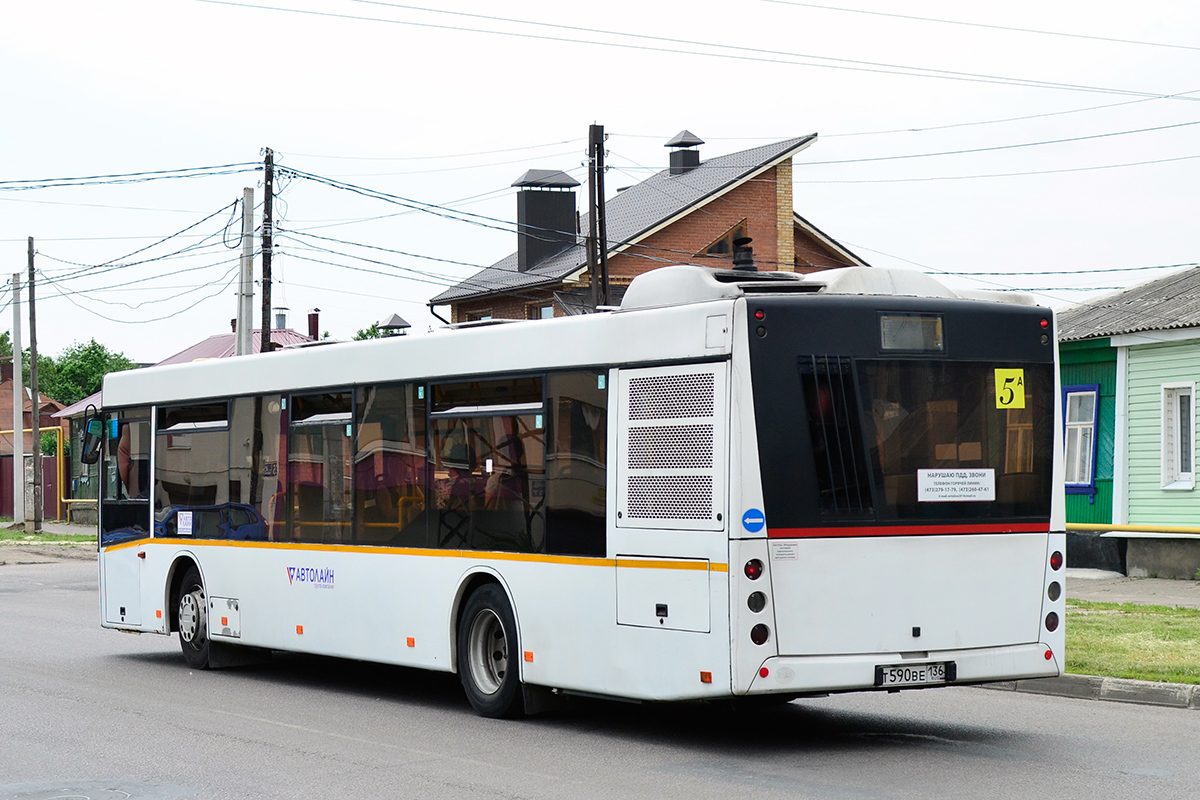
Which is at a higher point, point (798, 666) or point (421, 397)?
point (421, 397)

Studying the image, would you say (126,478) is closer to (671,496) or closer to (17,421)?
(671,496)

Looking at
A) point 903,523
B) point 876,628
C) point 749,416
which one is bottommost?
point 876,628

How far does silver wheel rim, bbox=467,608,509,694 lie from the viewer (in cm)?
1104

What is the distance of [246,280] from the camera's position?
98.1 ft

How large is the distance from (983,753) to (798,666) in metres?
1.31

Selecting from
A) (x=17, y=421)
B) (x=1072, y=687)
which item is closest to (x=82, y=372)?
(x=17, y=421)

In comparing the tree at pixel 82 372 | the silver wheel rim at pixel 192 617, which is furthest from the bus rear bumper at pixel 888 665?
the tree at pixel 82 372

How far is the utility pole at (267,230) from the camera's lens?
99.4 feet

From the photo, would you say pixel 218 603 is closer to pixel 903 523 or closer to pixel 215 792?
pixel 215 792

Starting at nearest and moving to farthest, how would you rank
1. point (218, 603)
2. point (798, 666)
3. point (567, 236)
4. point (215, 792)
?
1. point (215, 792)
2. point (798, 666)
3. point (218, 603)
4. point (567, 236)

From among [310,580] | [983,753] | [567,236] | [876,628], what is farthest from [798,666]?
[567,236]

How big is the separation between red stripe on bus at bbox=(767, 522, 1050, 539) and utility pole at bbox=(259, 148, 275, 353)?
2202 cm

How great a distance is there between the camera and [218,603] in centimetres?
1431

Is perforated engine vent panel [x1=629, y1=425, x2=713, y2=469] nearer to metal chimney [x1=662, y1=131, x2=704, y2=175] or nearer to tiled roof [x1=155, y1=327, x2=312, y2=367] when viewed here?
metal chimney [x1=662, y1=131, x2=704, y2=175]
